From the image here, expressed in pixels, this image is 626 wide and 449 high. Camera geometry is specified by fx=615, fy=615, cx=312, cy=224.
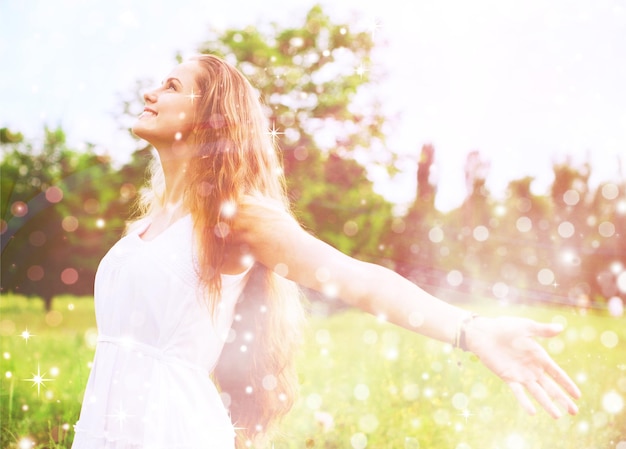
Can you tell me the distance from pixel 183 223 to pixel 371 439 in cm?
127

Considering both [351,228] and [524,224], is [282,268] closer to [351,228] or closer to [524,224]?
[524,224]

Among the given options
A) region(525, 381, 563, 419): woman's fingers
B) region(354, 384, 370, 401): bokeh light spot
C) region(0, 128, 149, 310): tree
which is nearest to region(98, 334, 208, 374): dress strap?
region(525, 381, 563, 419): woman's fingers

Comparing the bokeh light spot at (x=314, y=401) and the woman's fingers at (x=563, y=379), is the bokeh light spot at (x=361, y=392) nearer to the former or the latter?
the bokeh light spot at (x=314, y=401)

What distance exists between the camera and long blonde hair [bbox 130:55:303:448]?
1.34 meters

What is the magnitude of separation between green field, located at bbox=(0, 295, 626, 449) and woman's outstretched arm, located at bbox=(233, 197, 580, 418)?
3.33 feet

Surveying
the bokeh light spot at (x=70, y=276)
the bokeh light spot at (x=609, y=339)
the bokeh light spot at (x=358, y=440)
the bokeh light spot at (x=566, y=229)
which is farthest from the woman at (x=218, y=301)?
the bokeh light spot at (x=70, y=276)

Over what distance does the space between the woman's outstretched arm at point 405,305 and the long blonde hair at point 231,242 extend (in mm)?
93

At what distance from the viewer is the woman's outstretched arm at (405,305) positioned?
3.29ft

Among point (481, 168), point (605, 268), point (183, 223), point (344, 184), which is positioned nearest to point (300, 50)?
point (344, 184)

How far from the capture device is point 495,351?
3.36 ft

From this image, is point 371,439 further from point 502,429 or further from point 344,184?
point 344,184

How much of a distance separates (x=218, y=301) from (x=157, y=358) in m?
0.17

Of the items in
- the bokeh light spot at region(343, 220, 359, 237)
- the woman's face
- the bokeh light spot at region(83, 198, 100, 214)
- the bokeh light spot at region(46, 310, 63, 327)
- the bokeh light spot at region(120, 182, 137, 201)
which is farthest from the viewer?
the bokeh light spot at region(46, 310, 63, 327)

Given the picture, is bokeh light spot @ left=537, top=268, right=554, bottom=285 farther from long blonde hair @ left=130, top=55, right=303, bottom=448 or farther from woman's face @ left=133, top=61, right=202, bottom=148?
woman's face @ left=133, top=61, right=202, bottom=148
